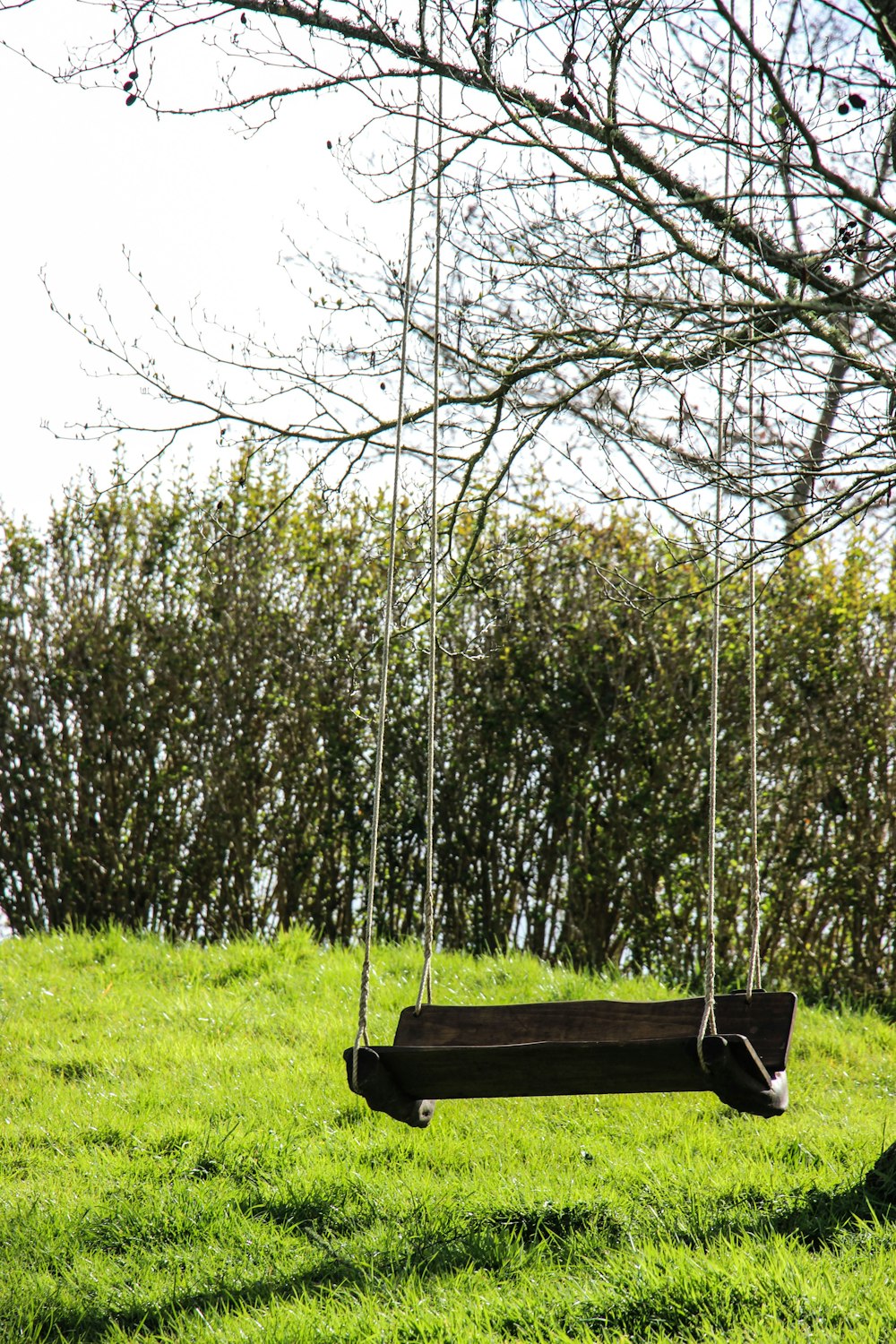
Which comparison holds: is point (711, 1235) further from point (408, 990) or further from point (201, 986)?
point (201, 986)

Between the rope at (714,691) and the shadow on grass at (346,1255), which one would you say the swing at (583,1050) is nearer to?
the rope at (714,691)

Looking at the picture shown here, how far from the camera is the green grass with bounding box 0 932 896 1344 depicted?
3.13m

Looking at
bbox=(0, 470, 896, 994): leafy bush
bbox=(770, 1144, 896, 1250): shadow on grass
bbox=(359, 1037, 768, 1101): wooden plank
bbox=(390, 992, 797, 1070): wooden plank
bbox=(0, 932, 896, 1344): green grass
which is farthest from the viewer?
bbox=(0, 470, 896, 994): leafy bush

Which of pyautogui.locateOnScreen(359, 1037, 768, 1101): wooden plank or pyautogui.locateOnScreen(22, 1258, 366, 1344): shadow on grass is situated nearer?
pyautogui.locateOnScreen(359, 1037, 768, 1101): wooden plank

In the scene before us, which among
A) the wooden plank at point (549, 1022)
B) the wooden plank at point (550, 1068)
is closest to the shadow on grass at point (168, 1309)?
the wooden plank at point (549, 1022)

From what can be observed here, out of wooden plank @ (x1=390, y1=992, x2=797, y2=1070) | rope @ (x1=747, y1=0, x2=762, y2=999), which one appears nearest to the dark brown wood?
wooden plank @ (x1=390, y1=992, x2=797, y2=1070)

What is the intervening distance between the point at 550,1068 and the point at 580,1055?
116 millimetres

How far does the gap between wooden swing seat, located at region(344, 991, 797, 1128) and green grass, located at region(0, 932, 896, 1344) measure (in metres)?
0.54

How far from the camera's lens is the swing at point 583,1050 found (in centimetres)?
277

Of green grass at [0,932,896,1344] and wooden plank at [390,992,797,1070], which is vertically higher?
wooden plank at [390,992,797,1070]

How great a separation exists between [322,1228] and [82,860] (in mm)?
4144

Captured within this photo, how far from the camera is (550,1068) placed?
2875 mm

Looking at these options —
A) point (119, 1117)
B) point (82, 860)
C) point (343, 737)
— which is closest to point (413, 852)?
point (343, 737)

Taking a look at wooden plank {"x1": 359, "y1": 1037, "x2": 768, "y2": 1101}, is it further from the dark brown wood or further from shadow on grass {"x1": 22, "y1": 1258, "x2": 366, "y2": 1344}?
shadow on grass {"x1": 22, "y1": 1258, "x2": 366, "y2": 1344}
